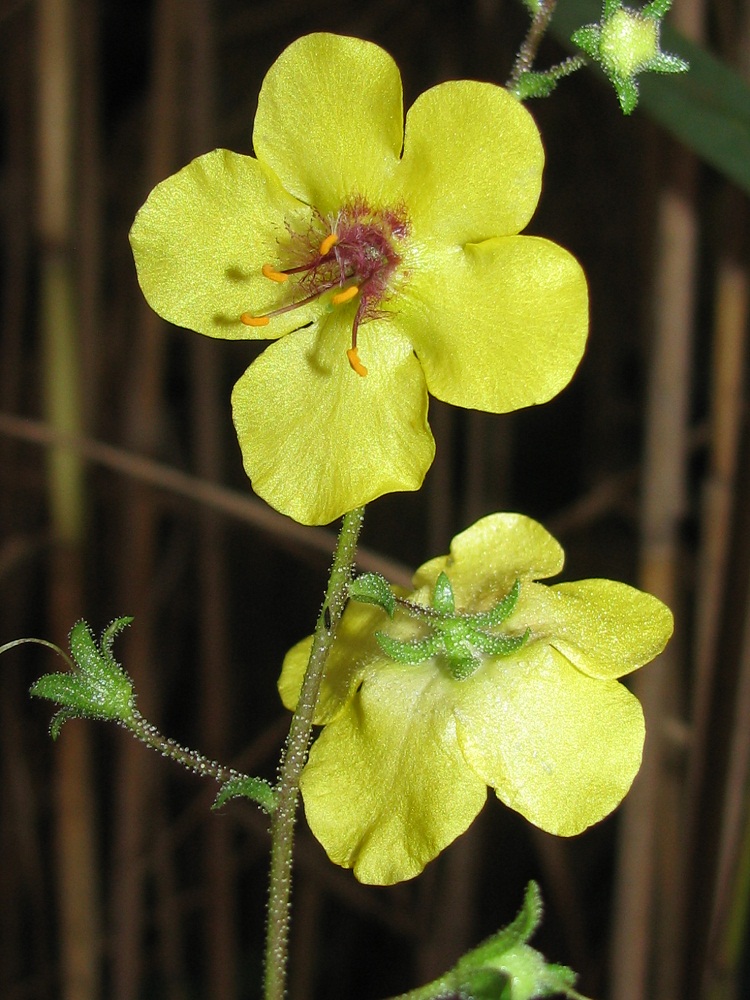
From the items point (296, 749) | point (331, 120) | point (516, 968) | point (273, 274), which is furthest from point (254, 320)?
point (516, 968)

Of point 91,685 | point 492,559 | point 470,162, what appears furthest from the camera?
point 492,559

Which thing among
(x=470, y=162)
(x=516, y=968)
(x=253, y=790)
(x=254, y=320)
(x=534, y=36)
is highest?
(x=534, y=36)

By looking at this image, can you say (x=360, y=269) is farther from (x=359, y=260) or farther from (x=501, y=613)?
(x=501, y=613)

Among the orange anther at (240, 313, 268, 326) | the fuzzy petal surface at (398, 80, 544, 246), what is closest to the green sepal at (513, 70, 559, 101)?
the fuzzy petal surface at (398, 80, 544, 246)

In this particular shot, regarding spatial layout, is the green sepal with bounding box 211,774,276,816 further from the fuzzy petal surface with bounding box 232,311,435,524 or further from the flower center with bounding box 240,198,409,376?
the flower center with bounding box 240,198,409,376

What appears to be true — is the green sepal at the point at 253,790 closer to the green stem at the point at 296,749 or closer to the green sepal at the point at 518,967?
the green stem at the point at 296,749

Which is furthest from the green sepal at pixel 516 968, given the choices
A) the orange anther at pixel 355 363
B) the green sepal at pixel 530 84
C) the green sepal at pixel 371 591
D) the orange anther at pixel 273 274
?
the green sepal at pixel 530 84
